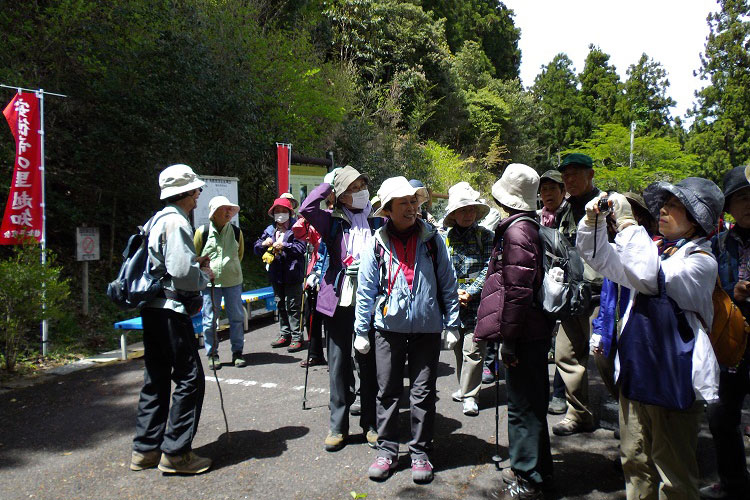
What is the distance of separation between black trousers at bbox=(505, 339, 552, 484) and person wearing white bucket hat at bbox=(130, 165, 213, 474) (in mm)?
2112

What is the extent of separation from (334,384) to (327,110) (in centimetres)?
1407

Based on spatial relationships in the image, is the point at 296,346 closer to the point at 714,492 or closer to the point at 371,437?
the point at 371,437

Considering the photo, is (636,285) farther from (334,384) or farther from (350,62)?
(350,62)

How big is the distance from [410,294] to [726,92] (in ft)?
105

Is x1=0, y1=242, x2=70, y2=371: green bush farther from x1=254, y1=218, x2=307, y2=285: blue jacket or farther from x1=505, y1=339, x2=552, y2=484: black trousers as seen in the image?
x1=505, y1=339, x2=552, y2=484: black trousers

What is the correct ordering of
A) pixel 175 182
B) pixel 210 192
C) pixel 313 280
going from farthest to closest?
1. pixel 210 192
2. pixel 313 280
3. pixel 175 182

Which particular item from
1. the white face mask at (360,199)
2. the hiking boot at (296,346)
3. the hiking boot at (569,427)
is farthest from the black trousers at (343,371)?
the hiking boot at (296,346)

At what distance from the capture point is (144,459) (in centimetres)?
374

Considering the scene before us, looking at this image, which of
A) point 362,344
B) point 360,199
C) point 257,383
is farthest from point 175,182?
point 257,383

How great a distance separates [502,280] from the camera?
3.33 m

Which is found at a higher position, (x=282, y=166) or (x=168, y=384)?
(x=282, y=166)

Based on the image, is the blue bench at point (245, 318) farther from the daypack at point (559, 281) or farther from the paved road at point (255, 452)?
the daypack at point (559, 281)

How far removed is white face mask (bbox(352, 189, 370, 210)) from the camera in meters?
4.20

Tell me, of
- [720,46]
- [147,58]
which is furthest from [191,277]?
[720,46]
